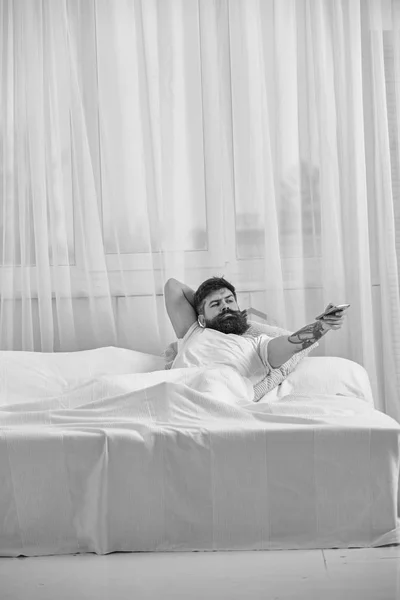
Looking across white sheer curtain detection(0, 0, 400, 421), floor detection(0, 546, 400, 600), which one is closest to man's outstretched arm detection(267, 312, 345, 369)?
white sheer curtain detection(0, 0, 400, 421)

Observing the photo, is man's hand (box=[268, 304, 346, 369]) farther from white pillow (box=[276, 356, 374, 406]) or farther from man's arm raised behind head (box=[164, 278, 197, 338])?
man's arm raised behind head (box=[164, 278, 197, 338])

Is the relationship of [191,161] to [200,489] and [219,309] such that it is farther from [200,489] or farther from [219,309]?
[200,489]

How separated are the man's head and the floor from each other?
1.18 metres

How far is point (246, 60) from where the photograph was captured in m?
3.62

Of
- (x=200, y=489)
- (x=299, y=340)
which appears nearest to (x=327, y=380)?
(x=299, y=340)

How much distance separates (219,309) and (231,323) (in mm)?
120

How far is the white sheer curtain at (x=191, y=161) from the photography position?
11.8ft

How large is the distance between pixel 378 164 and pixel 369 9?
715mm

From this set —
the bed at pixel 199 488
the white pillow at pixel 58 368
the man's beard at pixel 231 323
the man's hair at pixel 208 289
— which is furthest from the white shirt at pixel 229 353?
the bed at pixel 199 488

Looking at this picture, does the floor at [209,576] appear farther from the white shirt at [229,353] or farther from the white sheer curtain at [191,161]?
the white sheer curtain at [191,161]

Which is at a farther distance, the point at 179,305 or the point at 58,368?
the point at 179,305

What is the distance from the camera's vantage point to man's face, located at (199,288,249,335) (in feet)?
10.1

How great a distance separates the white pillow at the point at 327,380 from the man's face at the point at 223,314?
11.1 inches

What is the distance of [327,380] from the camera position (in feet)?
9.46
